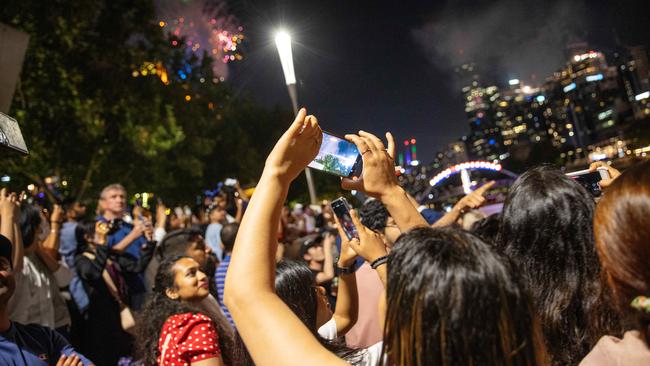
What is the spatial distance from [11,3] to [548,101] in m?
175

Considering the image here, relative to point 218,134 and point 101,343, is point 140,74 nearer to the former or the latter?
point 101,343

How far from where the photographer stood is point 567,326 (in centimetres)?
204

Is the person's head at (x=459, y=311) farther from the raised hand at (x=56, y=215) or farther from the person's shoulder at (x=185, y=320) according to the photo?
the raised hand at (x=56, y=215)

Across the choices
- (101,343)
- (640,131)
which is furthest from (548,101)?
(101,343)

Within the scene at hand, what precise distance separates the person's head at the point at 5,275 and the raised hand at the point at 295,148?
2011 mm

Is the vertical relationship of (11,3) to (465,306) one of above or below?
above

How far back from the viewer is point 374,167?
2.19 m

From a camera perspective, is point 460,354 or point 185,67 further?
point 185,67

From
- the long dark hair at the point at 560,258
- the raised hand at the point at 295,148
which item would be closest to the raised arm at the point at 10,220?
the raised hand at the point at 295,148

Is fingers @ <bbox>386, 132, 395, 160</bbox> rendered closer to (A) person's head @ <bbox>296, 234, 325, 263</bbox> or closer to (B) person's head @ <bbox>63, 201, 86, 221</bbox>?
(A) person's head @ <bbox>296, 234, 325, 263</bbox>

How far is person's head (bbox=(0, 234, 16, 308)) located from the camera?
8.52 ft

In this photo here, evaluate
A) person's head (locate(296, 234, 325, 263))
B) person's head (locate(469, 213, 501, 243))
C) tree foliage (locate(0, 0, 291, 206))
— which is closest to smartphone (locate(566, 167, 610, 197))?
person's head (locate(469, 213, 501, 243))

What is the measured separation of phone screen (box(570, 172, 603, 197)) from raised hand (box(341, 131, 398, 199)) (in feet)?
4.18

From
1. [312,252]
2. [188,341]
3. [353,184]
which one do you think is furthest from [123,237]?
[353,184]
